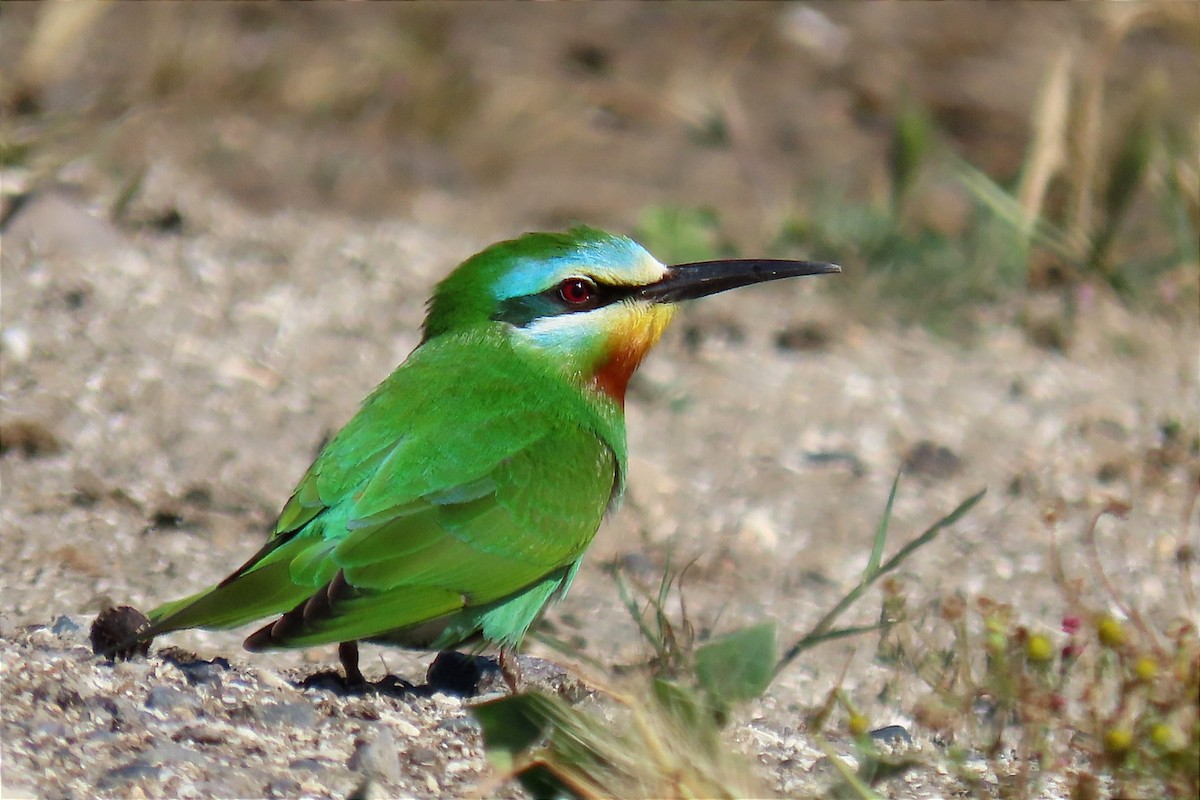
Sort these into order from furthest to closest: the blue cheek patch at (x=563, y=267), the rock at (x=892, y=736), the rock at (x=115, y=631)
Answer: the blue cheek patch at (x=563, y=267), the rock at (x=892, y=736), the rock at (x=115, y=631)

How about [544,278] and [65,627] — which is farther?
[544,278]

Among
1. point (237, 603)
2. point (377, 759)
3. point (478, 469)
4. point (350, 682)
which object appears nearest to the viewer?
point (377, 759)

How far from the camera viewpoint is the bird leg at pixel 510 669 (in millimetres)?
3148

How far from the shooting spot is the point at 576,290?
3.74 meters

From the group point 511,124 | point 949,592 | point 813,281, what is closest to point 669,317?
point 949,592

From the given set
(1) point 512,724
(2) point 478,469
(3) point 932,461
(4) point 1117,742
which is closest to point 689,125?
(3) point 932,461

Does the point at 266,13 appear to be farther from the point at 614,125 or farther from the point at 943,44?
A: the point at 943,44

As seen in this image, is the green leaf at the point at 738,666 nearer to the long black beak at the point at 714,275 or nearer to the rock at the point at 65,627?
the rock at the point at 65,627

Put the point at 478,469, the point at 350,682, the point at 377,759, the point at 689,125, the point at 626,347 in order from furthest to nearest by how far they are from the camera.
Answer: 1. the point at 689,125
2. the point at 626,347
3. the point at 478,469
4. the point at 350,682
5. the point at 377,759

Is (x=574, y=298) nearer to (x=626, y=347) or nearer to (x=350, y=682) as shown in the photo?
(x=626, y=347)

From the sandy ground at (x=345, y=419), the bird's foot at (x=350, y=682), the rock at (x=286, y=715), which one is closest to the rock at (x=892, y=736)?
the sandy ground at (x=345, y=419)

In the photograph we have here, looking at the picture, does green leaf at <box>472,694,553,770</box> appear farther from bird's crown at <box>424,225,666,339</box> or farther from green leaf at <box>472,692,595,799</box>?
bird's crown at <box>424,225,666,339</box>

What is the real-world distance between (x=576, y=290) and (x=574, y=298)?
0.02 metres

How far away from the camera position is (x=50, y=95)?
632 centimetres
